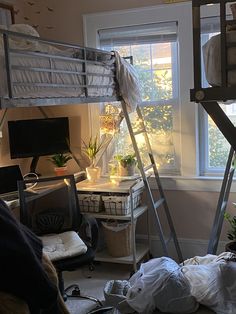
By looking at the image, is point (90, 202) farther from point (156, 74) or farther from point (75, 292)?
point (156, 74)

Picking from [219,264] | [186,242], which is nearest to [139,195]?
[186,242]

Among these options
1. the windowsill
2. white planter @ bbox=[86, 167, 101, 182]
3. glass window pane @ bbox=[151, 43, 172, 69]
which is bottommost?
the windowsill

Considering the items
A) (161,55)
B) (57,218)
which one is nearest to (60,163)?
(57,218)

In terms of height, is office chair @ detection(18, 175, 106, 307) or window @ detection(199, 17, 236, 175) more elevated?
window @ detection(199, 17, 236, 175)

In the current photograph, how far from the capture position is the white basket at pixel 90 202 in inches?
139

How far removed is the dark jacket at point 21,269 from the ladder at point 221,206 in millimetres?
2375

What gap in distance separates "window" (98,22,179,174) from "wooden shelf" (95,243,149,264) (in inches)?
28.6

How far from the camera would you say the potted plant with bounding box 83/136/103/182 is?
12.3 ft

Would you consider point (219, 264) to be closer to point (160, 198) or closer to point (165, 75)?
point (160, 198)

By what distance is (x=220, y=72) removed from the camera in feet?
6.05

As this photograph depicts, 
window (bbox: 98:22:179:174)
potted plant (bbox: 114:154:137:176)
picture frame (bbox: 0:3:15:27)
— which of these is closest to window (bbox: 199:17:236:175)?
window (bbox: 98:22:179:174)

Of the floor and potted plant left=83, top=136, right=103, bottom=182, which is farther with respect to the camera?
potted plant left=83, top=136, right=103, bottom=182

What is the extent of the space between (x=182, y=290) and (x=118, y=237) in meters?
1.06

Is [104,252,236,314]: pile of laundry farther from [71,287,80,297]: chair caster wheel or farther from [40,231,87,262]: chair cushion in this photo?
[71,287,80,297]: chair caster wheel
